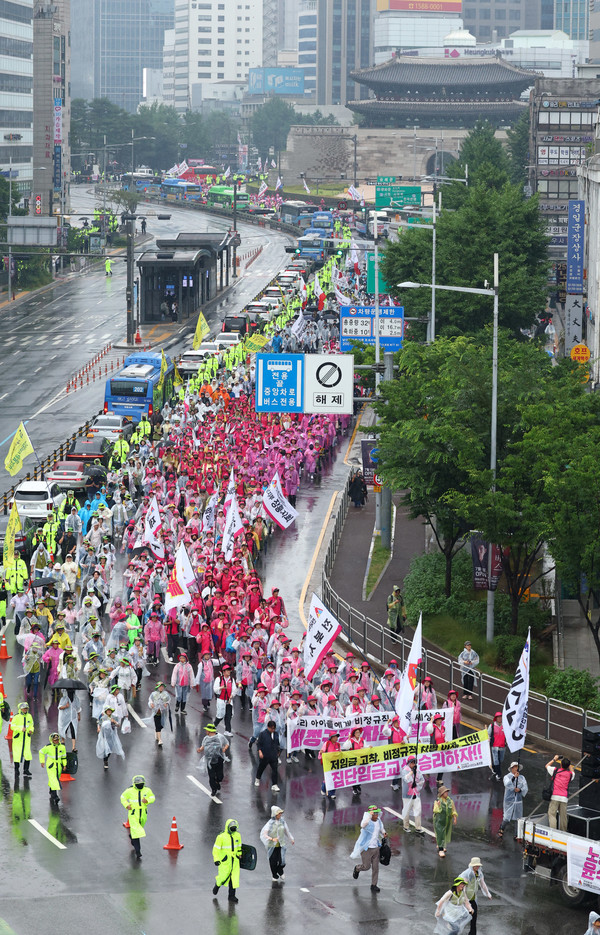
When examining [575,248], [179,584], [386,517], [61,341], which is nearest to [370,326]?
[386,517]

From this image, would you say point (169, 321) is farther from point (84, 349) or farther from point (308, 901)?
point (308, 901)

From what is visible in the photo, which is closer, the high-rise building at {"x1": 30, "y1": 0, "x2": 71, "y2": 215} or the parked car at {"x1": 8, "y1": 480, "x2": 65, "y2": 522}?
the parked car at {"x1": 8, "y1": 480, "x2": 65, "y2": 522}

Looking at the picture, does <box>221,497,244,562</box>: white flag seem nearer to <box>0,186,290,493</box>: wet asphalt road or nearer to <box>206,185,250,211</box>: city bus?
<box>0,186,290,493</box>: wet asphalt road

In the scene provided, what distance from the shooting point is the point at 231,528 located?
38094 millimetres

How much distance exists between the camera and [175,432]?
176ft

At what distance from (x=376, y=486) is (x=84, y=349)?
41156 mm

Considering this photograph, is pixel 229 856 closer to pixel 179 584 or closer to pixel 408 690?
pixel 408 690

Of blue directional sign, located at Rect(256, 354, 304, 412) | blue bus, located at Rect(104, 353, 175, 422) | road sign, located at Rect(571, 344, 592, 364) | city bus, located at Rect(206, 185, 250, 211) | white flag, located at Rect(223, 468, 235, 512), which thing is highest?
city bus, located at Rect(206, 185, 250, 211)

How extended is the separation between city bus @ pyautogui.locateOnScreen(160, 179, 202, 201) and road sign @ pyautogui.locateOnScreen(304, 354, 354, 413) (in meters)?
135

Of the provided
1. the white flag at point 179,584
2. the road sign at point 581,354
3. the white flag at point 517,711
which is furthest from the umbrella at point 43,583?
the road sign at point 581,354

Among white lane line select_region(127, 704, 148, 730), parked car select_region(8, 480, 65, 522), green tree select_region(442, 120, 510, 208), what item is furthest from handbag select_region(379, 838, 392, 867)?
green tree select_region(442, 120, 510, 208)

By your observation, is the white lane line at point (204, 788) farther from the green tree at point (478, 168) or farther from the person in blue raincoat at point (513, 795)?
the green tree at point (478, 168)

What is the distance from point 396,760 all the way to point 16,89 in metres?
115

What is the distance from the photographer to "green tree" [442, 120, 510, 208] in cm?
8650
